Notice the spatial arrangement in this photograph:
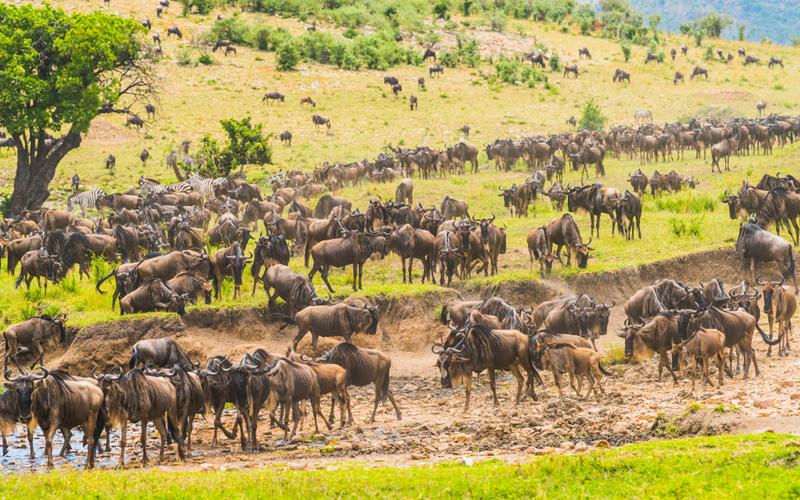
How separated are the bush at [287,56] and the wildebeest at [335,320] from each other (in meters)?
44.0

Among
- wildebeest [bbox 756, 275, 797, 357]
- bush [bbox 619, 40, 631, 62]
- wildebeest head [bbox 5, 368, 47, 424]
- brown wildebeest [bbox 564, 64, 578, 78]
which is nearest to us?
wildebeest head [bbox 5, 368, 47, 424]

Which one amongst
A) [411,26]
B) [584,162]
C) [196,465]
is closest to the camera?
[196,465]

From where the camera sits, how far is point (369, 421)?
39.6 feet

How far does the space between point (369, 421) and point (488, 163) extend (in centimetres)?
2747

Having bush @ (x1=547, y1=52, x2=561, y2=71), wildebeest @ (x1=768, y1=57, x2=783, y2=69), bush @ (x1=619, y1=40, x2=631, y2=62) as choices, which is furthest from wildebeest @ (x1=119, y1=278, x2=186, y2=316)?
wildebeest @ (x1=768, y1=57, x2=783, y2=69)

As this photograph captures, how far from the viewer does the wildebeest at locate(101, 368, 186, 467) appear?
32.1 ft

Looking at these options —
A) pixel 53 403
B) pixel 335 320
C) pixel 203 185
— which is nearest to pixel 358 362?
pixel 335 320

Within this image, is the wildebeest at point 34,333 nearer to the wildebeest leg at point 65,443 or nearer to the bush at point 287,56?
the wildebeest leg at point 65,443

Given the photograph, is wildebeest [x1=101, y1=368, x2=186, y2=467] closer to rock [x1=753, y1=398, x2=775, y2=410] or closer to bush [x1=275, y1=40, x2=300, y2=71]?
rock [x1=753, y1=398, x2=775, y2=410]

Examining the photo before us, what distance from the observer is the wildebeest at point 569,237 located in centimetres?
1816

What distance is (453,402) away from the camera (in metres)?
→ 12.9

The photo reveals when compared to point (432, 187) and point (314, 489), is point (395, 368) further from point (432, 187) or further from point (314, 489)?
point (432, 187)

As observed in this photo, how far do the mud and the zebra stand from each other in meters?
15.9

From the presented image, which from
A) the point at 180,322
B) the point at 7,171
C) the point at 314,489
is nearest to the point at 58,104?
the point at 7,171
